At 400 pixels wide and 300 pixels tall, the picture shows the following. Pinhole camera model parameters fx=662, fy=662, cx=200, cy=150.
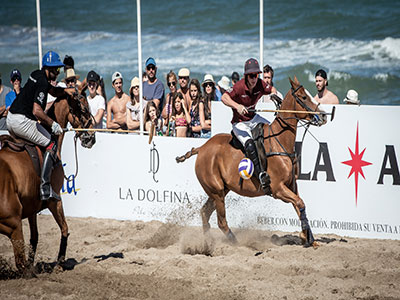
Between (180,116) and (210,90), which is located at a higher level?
(210,90)

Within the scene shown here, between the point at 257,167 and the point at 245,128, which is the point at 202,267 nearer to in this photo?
the point at 257,167

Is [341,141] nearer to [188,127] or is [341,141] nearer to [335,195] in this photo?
[335,195]

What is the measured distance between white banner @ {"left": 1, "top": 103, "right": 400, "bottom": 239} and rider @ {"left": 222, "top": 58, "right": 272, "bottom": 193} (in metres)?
1.13

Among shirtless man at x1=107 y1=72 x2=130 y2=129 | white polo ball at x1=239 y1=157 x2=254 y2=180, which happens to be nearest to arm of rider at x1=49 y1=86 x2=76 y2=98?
white polo ball at x1=239 y1=157 x2=254 y2=180

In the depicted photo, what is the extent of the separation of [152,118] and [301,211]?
4255 mm

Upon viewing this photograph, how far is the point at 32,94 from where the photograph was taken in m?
9.02

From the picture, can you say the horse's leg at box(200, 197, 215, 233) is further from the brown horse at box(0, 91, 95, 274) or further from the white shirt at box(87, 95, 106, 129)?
the white shirt at box(87, 95, 106, 129)

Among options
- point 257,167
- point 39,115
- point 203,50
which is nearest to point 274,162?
point 257,167

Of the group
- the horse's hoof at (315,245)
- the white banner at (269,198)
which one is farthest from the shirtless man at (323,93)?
the horse's hoof at (315,245)

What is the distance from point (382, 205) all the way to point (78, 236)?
5.38 m

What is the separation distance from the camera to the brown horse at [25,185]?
8.62 m

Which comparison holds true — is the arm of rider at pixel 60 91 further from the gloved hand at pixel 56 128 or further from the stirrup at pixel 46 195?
the stirrup at pixel 46 195

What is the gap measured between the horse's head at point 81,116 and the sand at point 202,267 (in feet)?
6.23

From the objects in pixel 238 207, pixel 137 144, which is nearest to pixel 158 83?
pixel 137 144
